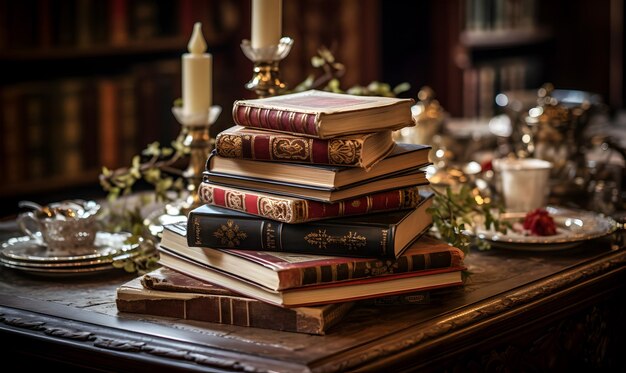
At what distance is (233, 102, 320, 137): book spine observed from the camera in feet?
4.53

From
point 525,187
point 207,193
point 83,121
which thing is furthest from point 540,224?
point 83,121

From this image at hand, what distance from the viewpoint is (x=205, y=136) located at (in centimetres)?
184

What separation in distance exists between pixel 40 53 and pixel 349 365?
2305mm

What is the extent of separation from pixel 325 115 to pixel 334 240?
6.3 inches

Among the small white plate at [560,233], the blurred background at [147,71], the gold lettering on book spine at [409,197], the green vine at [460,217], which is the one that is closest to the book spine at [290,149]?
the gold lettering on book spine at [409,197]

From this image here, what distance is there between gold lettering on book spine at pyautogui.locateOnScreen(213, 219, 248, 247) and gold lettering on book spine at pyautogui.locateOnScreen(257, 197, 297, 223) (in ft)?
0.13

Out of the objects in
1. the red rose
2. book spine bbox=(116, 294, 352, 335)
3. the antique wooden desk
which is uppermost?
the red rose

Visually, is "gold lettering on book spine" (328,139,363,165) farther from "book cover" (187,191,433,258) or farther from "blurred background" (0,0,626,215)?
"blurred background" (0,0,626,215)

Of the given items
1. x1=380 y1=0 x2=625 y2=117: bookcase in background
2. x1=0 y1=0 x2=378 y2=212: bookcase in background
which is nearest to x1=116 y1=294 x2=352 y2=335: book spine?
x1=0 y1=0 x2=378 y2=212: bookcase in background

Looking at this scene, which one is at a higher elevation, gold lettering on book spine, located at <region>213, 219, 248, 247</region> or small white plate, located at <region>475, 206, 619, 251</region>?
gold lettering on book spine, located at <region>213, 219, 248, 247</region>

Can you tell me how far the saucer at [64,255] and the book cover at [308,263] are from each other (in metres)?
0.23

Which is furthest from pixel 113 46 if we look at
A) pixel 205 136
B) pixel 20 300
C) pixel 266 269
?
pixel 266 269

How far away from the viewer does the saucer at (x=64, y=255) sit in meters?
1.65

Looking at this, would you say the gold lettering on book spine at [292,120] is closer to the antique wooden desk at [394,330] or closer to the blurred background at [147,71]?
the antique wooden desk at [394,330]
